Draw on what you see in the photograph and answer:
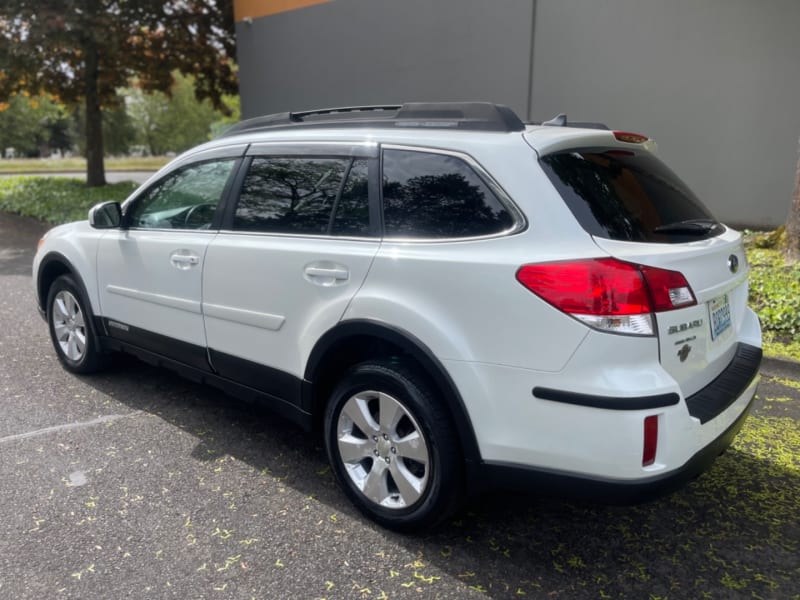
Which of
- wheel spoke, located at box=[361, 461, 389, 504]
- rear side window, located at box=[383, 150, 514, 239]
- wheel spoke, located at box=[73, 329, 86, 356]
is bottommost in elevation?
wheel spoke, located at box=[361, 461, 389, 504]

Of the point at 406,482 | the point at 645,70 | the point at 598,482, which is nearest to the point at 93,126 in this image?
the point at 645,70

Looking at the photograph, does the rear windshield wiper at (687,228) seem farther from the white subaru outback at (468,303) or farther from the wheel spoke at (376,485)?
the wheel spoke at (376,485)

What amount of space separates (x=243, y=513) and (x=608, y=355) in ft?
5.98

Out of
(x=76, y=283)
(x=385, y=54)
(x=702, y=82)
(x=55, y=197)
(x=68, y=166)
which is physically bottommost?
(x=55, y=197)

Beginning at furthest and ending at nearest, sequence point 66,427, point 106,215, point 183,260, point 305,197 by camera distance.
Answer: point 106,215
point 66,427
point 183,260
point 305,197

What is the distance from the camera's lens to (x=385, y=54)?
1386cm

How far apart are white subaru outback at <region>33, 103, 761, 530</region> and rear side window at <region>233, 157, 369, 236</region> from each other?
0.01 m

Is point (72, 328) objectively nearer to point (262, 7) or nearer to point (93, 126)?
point (262, 7)

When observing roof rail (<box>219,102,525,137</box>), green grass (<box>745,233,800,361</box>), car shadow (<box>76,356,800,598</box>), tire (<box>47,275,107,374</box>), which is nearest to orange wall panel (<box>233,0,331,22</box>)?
green grass (<box>745,233,800,361</box>)

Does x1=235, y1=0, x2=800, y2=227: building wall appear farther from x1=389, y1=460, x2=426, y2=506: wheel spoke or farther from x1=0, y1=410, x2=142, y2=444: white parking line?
x1=0, y1=410, x2=142, y2=444: white parking line

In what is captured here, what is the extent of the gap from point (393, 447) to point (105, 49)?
15147 mm

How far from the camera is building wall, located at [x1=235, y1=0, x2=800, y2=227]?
943cm

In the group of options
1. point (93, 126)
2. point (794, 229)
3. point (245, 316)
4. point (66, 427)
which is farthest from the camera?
point (93, 126)

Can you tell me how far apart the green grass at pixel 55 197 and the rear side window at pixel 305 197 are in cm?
1043
